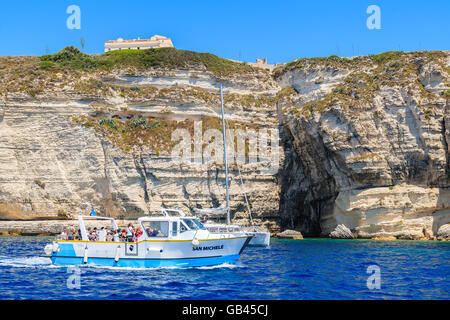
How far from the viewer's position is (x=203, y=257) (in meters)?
23.7

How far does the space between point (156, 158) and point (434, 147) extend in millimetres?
32317

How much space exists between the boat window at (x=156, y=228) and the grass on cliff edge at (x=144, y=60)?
41.6 m

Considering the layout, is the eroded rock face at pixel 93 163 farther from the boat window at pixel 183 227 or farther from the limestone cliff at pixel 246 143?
the boat window at pixel 183 227

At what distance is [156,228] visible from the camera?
23.8 metres

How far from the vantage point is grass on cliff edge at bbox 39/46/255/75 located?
60406 mm

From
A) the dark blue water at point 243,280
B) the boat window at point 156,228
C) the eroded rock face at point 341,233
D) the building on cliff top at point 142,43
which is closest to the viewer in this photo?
the dark blue water at point 243,280

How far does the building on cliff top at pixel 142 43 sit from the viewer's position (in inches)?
3544

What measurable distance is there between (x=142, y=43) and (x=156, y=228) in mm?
73135

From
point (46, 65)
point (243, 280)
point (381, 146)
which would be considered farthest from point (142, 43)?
point (243, 280)

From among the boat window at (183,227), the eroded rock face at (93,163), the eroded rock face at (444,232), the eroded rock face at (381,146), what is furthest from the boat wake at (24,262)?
the eroded rock face at (444,232)

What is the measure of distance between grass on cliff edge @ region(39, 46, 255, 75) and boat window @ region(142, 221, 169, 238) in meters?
41.6

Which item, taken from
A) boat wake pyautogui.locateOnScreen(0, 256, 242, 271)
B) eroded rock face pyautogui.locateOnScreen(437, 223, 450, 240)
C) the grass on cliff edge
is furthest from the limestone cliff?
boat wake pyautogui.locateOnScreen(0, 256, 242, 271)
